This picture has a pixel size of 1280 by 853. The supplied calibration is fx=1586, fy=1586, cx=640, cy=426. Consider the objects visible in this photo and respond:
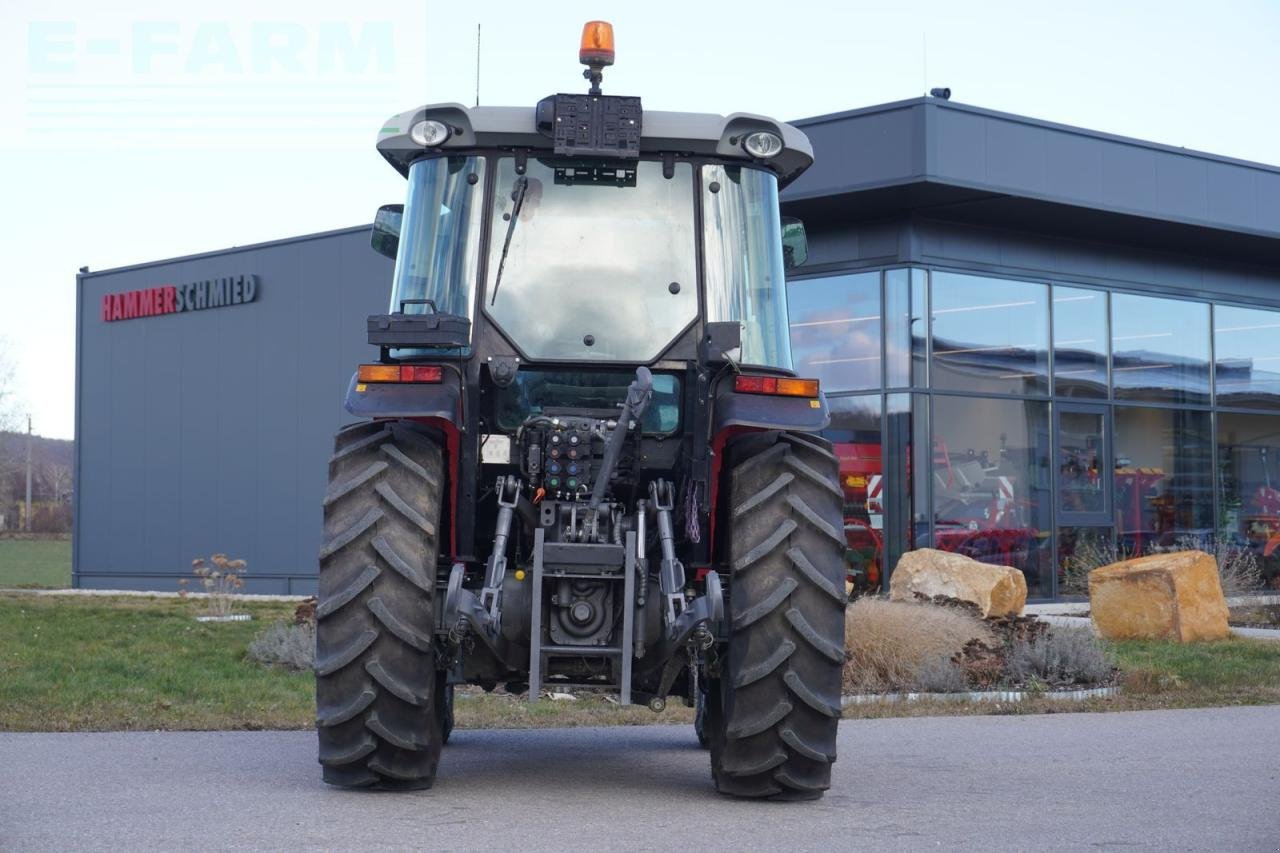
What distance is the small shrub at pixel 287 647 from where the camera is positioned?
44.9 ft

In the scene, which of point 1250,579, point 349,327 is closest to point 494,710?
point 1250,579

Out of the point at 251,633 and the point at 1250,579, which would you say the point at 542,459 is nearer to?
the point at 251,633

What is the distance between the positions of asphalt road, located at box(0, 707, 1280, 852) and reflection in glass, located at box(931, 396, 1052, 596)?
11877mm

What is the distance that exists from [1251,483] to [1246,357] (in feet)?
6.78

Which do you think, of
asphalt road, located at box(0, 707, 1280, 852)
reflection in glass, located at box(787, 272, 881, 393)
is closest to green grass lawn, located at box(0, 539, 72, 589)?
reflection in glass, located at box(787, 272, 881, 393)

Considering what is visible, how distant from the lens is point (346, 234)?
2966 cm

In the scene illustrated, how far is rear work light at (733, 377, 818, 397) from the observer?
690cm

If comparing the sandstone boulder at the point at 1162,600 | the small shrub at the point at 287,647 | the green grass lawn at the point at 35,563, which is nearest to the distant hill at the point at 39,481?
the green grass lawn at the point at 35,563

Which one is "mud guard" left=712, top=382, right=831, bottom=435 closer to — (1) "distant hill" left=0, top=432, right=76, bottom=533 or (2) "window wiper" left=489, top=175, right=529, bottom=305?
(2) "window wiper" left=489, top=175, right=529, bottom=305

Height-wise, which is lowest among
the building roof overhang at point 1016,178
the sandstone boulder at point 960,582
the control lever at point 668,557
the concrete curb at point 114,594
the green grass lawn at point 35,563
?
the green grass lawn at point 35,563

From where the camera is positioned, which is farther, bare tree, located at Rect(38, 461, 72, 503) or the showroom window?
bare tree, located at Rect(38, 461, 72, 503)

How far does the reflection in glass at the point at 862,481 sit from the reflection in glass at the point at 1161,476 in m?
4.35

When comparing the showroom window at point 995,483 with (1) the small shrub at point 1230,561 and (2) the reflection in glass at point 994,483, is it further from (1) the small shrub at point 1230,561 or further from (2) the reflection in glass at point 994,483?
(1) the small shrub at point 1230,561

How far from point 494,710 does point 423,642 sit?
14.7 feet
